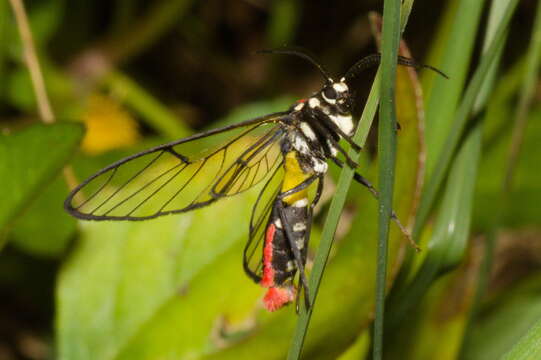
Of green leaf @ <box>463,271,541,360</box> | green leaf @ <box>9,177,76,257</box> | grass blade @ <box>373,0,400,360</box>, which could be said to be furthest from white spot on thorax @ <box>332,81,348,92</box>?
green leaf @ <box>9,177,76,257</box>

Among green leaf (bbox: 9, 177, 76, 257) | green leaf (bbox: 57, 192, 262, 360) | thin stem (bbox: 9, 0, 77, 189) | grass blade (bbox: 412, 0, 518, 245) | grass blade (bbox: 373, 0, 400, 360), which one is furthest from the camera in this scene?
→ thin stem (bbox: 9, 0, 77, 189)

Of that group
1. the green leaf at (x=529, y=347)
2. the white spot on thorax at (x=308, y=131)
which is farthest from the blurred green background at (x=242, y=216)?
the white spot on thorax at (x=308, y=131)

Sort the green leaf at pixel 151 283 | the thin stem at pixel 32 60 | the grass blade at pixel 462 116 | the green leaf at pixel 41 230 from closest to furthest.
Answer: the grass blade at pixel 462 116, the green leaf at pixel 151 283, the green leaf at pixel 41 230, the thin stem at pixel 32 60

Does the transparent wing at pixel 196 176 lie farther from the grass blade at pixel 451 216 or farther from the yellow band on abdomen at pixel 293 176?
the grass blade at pixel 451 216

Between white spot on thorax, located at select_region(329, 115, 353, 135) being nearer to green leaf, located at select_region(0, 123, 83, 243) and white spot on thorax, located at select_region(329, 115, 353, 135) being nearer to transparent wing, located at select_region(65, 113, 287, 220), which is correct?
transparent wing, located at select_region(65, 113, 287, 220)

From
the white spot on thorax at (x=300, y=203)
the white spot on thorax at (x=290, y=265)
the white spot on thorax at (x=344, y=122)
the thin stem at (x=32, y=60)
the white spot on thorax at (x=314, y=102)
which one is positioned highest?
the thin stem at (x=32, y=60)

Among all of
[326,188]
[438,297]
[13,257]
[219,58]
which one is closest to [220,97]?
[219,58]
